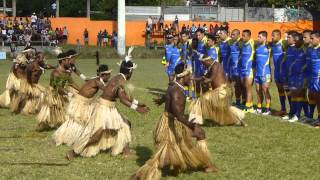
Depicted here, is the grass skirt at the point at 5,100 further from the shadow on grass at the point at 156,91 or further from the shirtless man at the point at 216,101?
the shirtless man at the point at 216,101

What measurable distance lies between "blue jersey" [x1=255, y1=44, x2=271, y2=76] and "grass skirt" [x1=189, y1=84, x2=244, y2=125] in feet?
8.44

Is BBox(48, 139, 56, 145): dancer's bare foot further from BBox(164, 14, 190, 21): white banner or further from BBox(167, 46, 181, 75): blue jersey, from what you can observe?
BBox(164, 14, 190, 21): white banner

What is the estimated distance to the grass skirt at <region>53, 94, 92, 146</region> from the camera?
438 inches

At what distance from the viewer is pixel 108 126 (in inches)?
394

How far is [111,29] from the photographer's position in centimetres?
5319

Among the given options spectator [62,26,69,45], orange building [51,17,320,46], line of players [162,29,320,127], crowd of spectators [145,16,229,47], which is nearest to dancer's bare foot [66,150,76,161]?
line of players [162,29,320,127]

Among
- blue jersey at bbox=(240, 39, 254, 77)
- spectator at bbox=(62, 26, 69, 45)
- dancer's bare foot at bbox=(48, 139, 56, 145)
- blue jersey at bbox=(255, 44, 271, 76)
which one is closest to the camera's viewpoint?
dancer's bare foot at bbox=(48, 139, 56, 145)

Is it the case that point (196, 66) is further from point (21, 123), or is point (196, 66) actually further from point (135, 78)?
point (135, 78)

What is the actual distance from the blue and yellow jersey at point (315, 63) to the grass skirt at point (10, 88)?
7533 millimetres

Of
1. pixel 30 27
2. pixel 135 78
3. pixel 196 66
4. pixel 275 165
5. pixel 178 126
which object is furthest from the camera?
pixel 30 27

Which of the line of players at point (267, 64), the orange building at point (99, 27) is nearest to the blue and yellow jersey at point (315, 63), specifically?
the line of players at point (267, 64)

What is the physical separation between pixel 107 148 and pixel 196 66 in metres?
8.20

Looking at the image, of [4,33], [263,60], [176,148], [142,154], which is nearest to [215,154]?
[142,154]

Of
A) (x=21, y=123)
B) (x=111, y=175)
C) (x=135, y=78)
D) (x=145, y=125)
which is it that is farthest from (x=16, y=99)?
(x=135, y=78)
